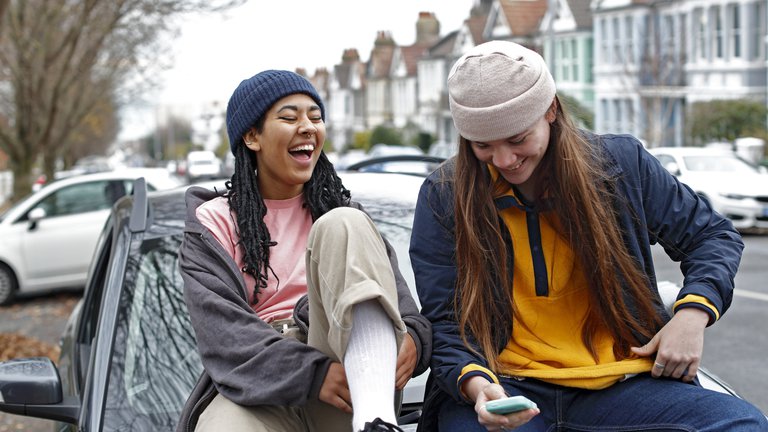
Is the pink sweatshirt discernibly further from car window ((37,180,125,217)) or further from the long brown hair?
car window ((37,180,125,217))

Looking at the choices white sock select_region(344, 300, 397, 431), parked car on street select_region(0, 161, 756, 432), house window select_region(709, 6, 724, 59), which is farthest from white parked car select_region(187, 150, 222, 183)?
white sock select_region(344, 300, 397, 431)

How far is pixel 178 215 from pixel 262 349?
58.6 inches

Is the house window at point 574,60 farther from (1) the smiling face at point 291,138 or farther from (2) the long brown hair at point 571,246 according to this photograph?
(2) the long brown hair at point 571,246

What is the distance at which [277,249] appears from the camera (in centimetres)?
313

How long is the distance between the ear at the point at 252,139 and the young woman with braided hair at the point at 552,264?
676mm

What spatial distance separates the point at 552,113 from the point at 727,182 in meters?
14.8

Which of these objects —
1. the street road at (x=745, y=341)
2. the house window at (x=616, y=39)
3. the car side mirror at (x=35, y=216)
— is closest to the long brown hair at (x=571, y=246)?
the street road at (x=745, y=341)

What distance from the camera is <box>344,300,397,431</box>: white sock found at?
→ 2436 mm

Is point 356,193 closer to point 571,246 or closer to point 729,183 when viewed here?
point 571,246

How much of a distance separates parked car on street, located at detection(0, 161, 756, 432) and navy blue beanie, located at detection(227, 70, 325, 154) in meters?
0.69

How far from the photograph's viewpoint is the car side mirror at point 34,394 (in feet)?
10.1

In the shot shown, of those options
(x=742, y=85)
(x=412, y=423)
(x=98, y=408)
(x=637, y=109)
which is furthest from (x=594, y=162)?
(x=637, y=109)

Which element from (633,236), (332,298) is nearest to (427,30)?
(633,236)

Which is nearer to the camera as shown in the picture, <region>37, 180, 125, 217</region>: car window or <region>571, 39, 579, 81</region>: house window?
<region>37, 180, 125, 217</region>: car window
